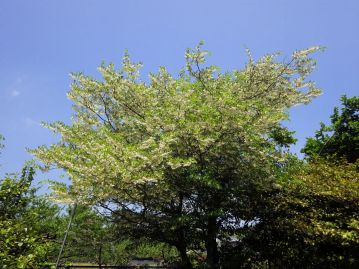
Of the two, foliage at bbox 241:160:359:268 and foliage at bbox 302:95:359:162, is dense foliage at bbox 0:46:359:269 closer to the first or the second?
foliage at bbox 241:160:359:268

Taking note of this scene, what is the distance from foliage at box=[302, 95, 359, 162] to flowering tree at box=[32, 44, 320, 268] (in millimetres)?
9688

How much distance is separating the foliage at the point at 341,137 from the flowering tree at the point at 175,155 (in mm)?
9688

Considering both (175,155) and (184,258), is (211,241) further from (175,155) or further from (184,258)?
(175,155)

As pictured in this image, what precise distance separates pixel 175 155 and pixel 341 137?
1399 centimetres

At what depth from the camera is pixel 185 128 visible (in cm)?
1248

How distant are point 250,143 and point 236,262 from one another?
5156 mm

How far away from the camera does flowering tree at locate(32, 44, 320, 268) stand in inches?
469

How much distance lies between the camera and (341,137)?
73.6 ft

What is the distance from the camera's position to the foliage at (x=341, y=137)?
863 inches

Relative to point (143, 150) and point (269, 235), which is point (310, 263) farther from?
point (143, 150)

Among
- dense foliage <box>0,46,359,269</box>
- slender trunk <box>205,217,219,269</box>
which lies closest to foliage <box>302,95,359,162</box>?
dense foliage <box>0,46,359,269</box>

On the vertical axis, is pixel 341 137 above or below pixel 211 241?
above

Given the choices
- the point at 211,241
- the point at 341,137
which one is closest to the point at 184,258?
the point at 211,241

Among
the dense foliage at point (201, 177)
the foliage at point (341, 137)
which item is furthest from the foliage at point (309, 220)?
the foliage at point (341, 137)
